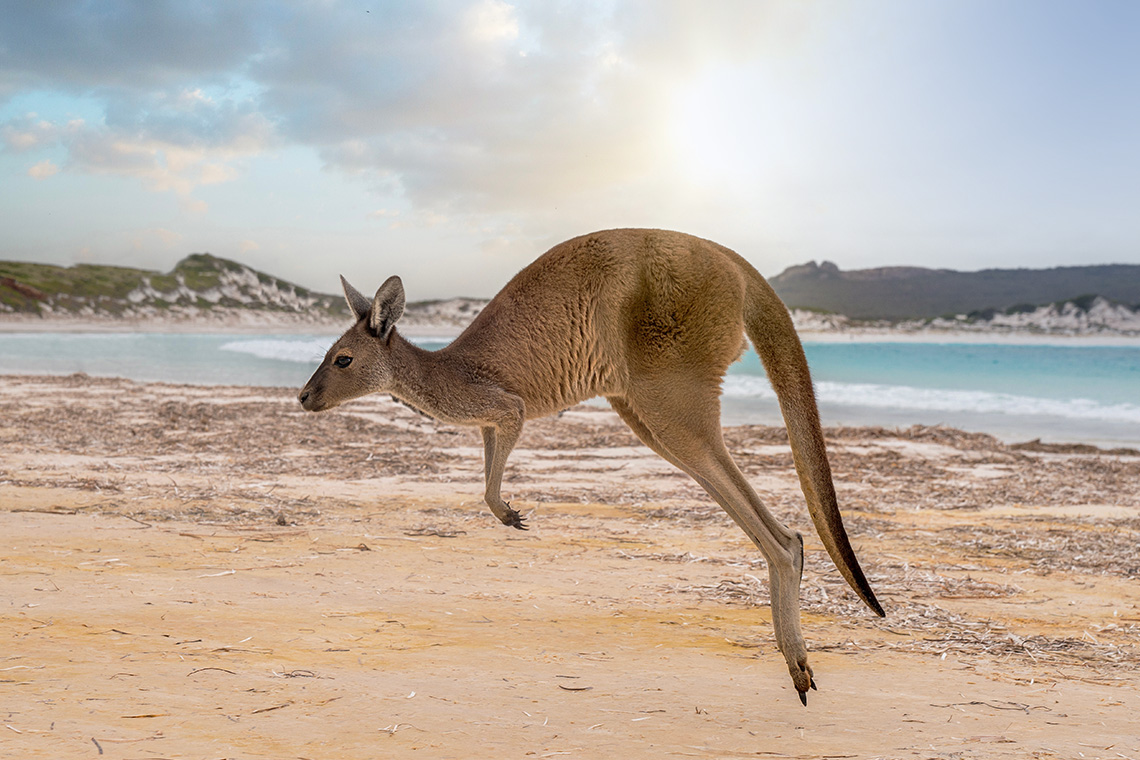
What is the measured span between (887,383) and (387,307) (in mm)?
24181

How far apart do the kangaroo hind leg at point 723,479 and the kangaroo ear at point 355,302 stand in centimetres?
131

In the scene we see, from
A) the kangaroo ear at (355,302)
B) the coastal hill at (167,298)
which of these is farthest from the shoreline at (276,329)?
the kangaroo ear at (355,302)

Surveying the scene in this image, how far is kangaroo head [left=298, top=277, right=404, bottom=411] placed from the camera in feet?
12.3

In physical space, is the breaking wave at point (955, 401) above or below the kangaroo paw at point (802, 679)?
above

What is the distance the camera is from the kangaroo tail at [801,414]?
10.3 ft

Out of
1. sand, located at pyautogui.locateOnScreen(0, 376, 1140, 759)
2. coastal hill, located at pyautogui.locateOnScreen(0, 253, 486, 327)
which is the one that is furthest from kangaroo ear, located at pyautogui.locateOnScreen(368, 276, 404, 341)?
coastal hill, located at pyautogui.locateOnScreen(0, 253, 486, 327)

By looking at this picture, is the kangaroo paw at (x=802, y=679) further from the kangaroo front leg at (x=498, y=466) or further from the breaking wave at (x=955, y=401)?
the breaking wave at (x=955, y=401)

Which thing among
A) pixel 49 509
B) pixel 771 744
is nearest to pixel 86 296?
pixel 49 509

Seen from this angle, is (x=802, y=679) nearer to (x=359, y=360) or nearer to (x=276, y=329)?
(x=359, y=360)

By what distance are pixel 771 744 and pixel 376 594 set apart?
6.97ft

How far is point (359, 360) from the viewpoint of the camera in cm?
381

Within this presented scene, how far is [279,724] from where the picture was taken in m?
2.49

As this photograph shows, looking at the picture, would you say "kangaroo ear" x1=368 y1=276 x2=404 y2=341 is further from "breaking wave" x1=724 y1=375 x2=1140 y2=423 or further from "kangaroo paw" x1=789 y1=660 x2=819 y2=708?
"breaking wave" x1=724 y1=375 x2=1140 y2=423

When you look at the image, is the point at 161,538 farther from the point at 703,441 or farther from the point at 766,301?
the point at 766,301
